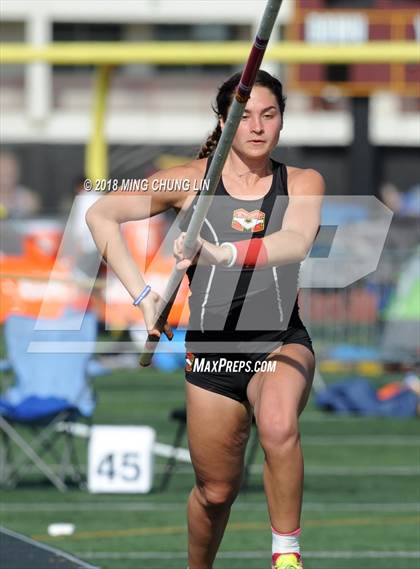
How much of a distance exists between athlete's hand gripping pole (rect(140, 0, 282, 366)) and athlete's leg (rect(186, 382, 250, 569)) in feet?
0.93

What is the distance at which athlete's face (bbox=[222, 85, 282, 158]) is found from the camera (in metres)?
5.22

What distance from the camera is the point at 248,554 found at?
7.52 m

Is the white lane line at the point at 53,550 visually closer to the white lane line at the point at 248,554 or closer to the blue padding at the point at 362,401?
the white lane line at the point at 248,554

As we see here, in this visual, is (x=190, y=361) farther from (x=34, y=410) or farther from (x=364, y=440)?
(x=364, y=440)

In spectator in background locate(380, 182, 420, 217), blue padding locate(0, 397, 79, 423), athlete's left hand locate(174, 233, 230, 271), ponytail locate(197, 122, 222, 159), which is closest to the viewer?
athlete's left hand locate(174, 233, 230, 271)

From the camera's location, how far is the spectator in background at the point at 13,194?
82.3 ft

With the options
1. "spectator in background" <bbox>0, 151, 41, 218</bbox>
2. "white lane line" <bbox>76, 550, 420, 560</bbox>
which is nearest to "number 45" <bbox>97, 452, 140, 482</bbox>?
"white lane line" <bbox>76, 550, 420, 560</bbox>

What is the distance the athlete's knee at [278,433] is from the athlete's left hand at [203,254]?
1.72 feet

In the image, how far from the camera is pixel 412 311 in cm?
1514

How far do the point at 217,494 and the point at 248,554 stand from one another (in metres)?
2.28

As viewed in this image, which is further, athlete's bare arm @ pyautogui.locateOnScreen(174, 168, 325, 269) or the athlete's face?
the athlete's face

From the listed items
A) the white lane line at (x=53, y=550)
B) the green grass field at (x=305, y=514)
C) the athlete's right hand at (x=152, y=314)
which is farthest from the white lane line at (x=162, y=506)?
the athlete's right hand at (x=152, y=314)

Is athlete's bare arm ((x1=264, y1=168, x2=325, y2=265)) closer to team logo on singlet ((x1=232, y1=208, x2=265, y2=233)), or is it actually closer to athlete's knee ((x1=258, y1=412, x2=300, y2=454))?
team logo on singlet ((x1=232, y1=208, x2=265, y2=233))

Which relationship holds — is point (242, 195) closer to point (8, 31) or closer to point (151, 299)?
point (151, 299)
